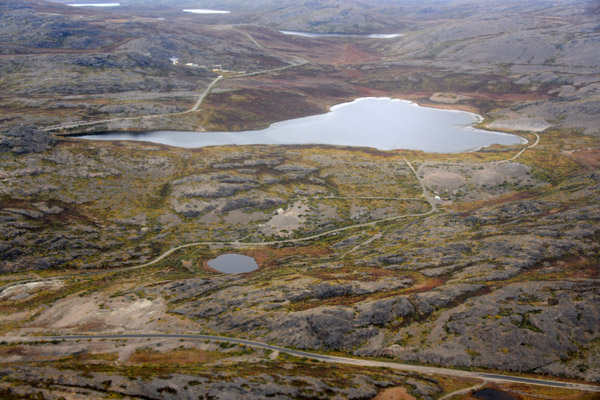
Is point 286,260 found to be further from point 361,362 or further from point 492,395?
point 492,395

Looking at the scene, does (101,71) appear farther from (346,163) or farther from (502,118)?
(502,118)

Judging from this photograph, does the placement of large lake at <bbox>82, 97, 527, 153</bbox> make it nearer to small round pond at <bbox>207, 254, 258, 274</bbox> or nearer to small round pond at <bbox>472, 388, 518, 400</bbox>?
small round pond at <bbox>207, 254, 258, 274</bbox>

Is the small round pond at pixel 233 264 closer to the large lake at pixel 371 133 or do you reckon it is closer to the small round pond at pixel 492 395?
the small round pond at pixel 492 395

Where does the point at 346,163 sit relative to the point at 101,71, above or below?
below

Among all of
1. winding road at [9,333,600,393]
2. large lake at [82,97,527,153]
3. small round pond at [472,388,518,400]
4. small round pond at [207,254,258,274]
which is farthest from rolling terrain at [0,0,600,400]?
large lake at [82,97,527,153]

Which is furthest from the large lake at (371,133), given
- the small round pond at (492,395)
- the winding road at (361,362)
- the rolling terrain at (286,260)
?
the small round pond at (492,395)

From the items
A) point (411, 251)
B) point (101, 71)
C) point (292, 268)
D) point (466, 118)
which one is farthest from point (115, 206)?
point (466, 118)
